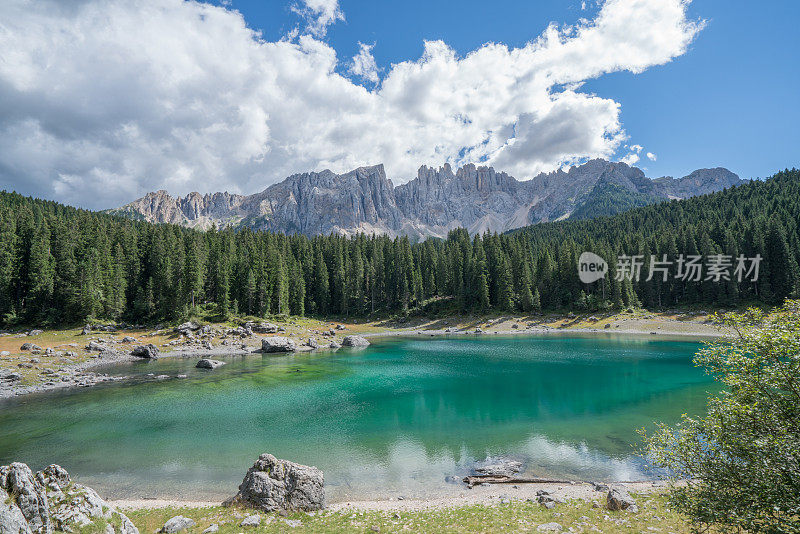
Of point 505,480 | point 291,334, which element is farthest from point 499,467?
point 291,334

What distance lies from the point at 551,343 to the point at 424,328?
37402mm

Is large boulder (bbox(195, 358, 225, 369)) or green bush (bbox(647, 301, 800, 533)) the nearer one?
green bush (bbox(647, 301, 800, 533))

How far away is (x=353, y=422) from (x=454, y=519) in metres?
15.8

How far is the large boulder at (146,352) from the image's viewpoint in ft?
190

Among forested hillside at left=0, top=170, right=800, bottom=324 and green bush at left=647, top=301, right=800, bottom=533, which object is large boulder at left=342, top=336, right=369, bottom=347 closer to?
forested hillside at left=0, top=170, right=800, bottom=324

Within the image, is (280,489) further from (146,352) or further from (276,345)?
(146,352)

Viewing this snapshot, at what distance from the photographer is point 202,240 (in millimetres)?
100750

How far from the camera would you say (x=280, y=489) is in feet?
52.2

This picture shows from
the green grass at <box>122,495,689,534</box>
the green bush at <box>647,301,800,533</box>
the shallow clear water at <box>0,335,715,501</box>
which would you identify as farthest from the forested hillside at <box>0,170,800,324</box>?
the green bush at <box>647,301,800,533</box>

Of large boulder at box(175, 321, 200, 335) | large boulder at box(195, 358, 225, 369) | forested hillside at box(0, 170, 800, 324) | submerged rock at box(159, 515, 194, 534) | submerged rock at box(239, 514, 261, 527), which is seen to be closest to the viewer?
submerged rock at box(159, 515, 194, 534)

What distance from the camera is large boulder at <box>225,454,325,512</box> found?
51.2 feet

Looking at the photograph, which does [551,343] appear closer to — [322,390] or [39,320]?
[322,390]

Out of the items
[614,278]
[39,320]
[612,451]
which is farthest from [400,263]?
[612,451]

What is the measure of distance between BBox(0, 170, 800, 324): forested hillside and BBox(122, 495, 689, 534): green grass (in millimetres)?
72966
